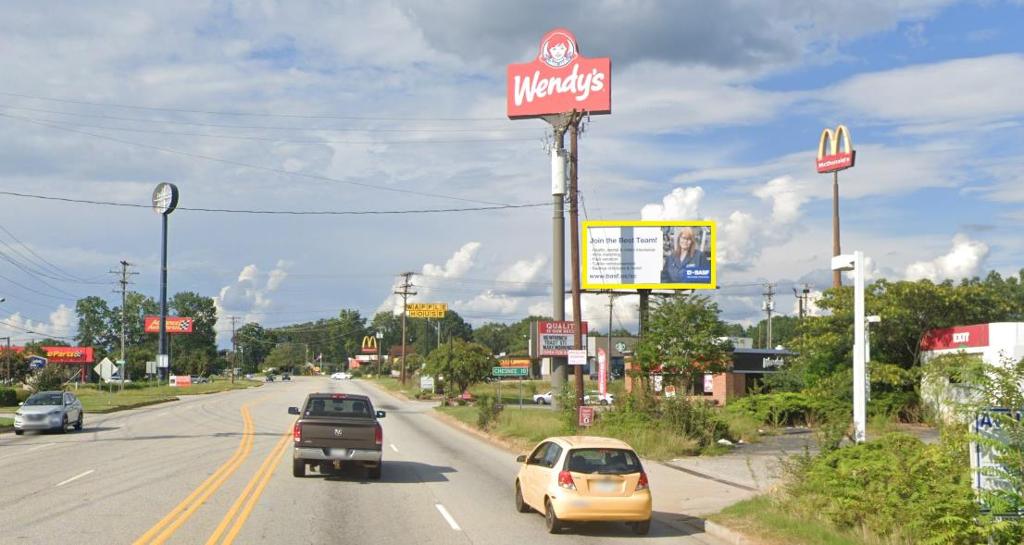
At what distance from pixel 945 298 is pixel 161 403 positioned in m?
50.9

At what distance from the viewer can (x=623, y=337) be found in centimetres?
11438

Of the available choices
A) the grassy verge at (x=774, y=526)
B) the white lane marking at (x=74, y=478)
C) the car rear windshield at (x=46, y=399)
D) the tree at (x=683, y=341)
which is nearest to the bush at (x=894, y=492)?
the grassy verge at (x=774, y=526)

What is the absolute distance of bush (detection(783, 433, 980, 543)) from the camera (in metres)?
10.0

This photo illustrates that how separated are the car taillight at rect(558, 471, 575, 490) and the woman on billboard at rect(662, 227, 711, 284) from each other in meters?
42.2

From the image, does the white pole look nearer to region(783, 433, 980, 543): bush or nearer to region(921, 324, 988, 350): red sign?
region(783, 433, 980, 543): bush

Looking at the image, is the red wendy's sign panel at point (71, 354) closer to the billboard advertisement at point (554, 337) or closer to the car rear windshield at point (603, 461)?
the billboard advertisement at point (554, 337)

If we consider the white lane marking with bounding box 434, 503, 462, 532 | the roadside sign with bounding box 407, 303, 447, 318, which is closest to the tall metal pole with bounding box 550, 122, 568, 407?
the white lane marking with bounding box 434, 503, 462, 532

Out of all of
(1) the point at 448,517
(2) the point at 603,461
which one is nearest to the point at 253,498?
(1) the point at 448,517

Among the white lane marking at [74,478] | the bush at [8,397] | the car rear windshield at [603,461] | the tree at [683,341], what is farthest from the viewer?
the bush at [8,397]

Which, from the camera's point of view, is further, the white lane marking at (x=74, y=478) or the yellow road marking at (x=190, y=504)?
the white lane marking at (x=74, y=478)

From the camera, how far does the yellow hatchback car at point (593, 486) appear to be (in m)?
13.2

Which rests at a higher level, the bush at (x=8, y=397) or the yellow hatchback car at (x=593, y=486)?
the yellow hatchback car at (x=593, y=486)

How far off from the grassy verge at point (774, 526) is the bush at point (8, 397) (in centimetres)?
5371

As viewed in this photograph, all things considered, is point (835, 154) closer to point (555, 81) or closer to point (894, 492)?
point (555, 81)
